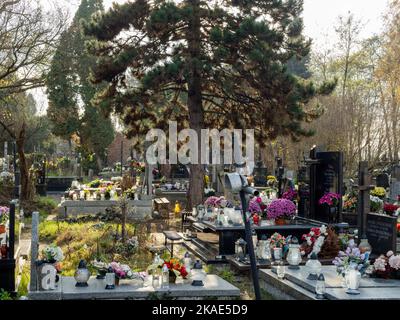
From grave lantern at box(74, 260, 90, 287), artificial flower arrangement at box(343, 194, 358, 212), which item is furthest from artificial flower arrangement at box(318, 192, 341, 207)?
grave lantern at box(74, 260, 90, 287)

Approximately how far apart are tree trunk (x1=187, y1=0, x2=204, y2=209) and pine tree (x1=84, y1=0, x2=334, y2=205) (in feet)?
0.14

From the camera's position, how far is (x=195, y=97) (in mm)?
25219

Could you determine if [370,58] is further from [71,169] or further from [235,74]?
[71,169]

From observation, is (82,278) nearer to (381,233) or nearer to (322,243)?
(322,243)

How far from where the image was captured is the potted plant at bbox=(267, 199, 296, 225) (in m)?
16.6

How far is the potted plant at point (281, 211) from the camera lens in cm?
1658

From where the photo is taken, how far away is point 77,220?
72.0 feet

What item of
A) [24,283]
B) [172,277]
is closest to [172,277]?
[172,277]

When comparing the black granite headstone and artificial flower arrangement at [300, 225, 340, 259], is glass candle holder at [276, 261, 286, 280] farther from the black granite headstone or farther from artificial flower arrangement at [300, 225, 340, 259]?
the black granite headstone

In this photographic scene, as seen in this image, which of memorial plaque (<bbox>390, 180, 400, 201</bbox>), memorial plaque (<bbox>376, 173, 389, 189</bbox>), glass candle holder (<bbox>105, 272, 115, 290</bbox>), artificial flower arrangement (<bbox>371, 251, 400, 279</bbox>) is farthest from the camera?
memorial plaque (<bbox>376, 173, 389, 189</bbox>)

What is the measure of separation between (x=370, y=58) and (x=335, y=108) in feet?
28.5

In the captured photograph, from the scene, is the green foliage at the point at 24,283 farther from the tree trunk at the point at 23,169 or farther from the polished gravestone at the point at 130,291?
the tree trunk at the point at 23,169

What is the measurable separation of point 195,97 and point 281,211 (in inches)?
384
